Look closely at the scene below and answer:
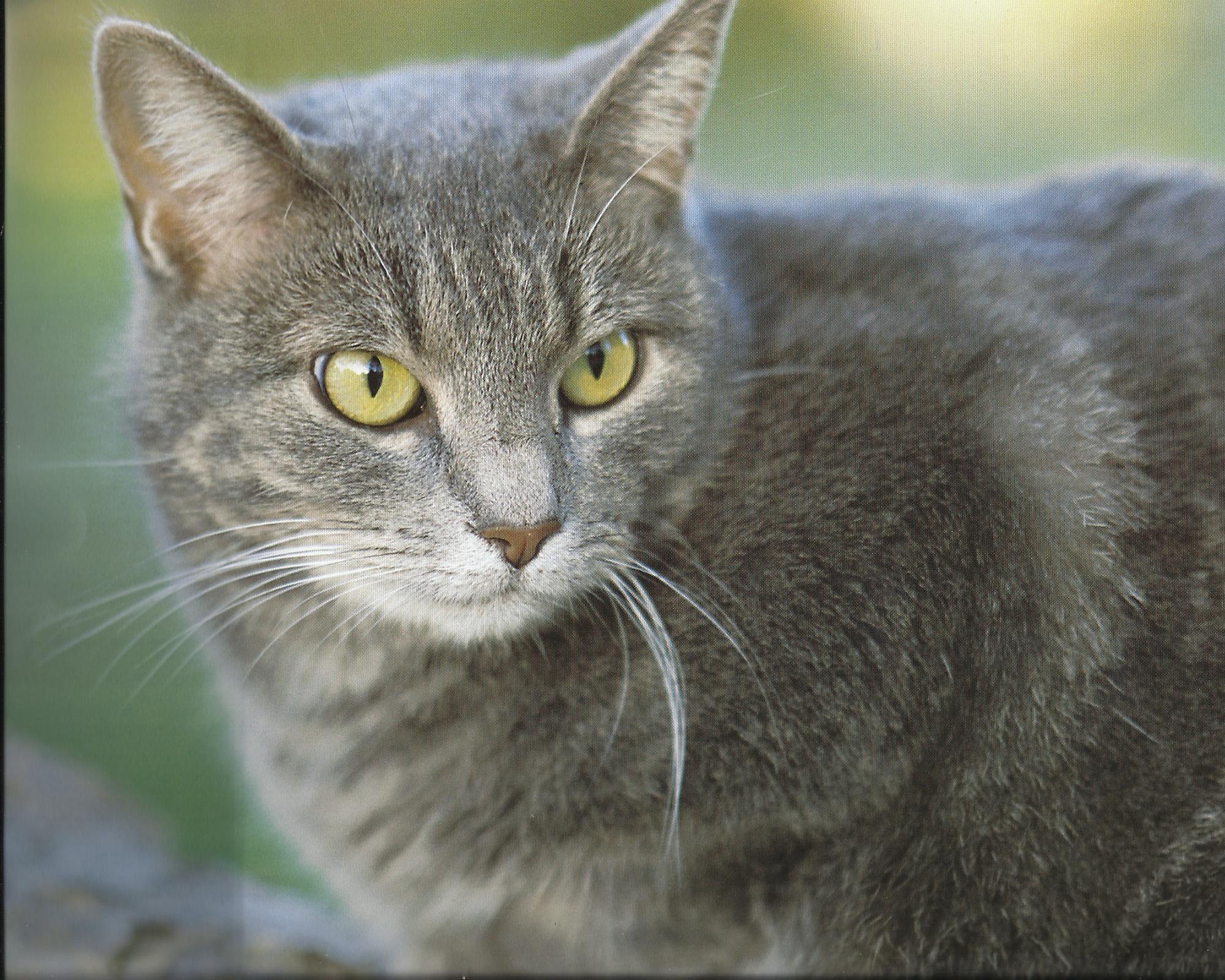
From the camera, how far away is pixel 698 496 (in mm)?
983

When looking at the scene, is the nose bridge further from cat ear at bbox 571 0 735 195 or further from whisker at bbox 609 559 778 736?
cat ear at bbox 571 0 735 195

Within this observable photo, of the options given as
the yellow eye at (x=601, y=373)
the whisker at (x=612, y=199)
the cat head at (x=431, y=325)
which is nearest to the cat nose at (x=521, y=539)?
the cat head at (x=431, y=325)

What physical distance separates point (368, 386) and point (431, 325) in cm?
7

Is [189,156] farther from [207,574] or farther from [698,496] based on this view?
[698,496]

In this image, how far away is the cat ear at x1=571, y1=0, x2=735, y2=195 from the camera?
0.85 metres

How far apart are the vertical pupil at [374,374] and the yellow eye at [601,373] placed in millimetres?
144

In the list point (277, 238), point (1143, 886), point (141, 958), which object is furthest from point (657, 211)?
point (141, 958)

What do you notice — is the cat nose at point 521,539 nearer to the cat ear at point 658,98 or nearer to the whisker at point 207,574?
the whisker at point 207,574

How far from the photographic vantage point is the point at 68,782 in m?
1.53

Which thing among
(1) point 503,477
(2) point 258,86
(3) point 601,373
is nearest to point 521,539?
(1) point 503,477

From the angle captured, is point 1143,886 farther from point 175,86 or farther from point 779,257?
point 175,86

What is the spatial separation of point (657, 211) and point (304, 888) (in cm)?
108

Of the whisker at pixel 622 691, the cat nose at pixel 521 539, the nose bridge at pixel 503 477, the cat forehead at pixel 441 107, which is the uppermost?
the cat forehead at pixel 441 107

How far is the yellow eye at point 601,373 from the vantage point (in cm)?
91
